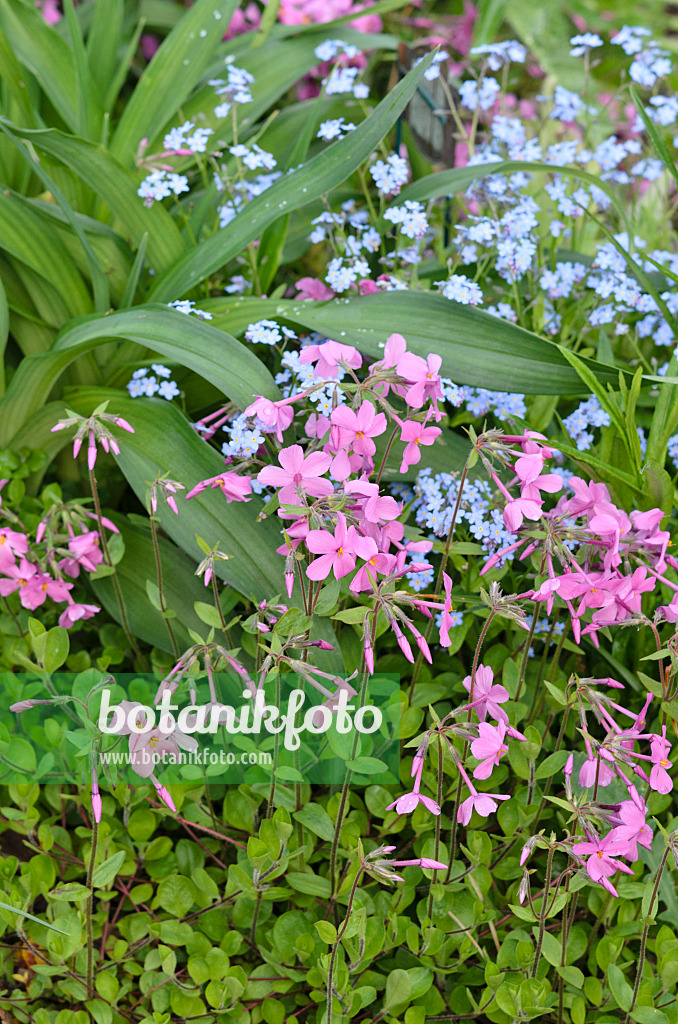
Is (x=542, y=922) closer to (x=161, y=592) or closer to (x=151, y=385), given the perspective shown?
(x=161, y=592)

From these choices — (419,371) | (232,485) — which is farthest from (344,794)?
(419,371)

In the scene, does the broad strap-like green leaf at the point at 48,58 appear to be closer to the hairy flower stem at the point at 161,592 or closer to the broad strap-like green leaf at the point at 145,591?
the broad strap-like green leaf at the point at 145,591

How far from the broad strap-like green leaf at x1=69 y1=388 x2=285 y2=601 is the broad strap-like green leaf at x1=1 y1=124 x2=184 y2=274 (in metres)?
0.46

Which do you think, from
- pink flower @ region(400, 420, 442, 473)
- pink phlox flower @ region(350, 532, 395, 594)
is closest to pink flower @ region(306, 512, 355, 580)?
pink phlox flower @ region(350, 532, 395, 594)

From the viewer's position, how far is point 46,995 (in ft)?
4.14

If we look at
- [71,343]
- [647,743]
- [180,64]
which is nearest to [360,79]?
[180,64]

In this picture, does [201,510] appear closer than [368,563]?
No

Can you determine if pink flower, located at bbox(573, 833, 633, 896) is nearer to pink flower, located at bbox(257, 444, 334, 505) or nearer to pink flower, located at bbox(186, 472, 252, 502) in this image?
pink flower, located at bbox(257, 444, 334, 505)

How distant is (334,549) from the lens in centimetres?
103

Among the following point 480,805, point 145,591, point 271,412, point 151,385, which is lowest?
point 480,805

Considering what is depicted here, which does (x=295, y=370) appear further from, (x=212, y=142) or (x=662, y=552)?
(x=212, y=142)

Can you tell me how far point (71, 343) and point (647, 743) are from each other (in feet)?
3.85

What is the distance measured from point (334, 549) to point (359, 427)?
157 millimetres

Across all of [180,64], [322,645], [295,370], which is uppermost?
[180,64]
